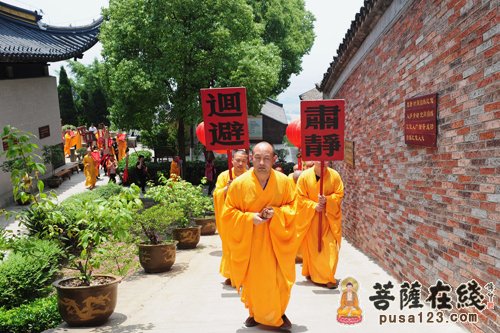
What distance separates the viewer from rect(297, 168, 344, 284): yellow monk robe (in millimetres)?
6672

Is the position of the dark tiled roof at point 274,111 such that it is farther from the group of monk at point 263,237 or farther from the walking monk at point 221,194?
the group of monk at point 263,237

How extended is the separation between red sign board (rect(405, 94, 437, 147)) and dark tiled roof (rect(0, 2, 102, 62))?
1295cm

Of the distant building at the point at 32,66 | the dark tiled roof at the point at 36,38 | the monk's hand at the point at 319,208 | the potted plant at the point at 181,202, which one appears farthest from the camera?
the dark tiled roof at the point at 36,38

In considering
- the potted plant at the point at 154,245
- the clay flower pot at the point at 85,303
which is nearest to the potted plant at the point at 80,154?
the potted plant at the point at 154,245

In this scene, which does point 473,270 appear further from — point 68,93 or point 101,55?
point 68,93

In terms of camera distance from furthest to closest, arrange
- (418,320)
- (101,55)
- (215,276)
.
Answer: (101,55), (215,276), (418,320)

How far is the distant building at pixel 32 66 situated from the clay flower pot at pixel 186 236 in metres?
7.71

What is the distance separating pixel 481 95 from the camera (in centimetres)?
417

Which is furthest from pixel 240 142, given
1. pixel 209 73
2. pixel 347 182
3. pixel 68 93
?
pixel 68 93

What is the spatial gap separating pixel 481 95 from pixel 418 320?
2.34 meters

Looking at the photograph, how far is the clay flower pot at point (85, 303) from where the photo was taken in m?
5.37

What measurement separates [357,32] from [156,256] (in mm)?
5100

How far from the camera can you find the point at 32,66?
18406 mm

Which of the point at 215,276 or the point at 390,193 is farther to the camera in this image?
the point at 215,276
